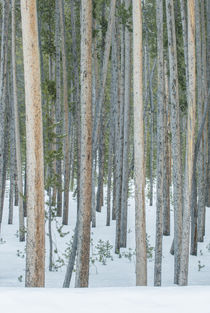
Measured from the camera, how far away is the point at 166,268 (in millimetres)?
10336

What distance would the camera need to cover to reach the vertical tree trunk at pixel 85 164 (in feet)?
22.5

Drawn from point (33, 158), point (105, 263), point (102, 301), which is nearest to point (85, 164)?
point (33, 158)

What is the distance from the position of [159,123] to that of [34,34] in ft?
12.3

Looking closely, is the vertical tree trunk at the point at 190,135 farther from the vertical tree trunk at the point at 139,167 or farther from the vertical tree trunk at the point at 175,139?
the vertical tree trunk at the point at 175,139

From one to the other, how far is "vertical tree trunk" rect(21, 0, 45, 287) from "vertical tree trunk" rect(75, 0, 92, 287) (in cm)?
121

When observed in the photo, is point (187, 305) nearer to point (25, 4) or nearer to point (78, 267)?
point (78, 267)

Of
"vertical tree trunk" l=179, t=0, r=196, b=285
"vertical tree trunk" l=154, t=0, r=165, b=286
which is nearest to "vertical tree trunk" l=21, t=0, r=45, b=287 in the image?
"vertical tree trunk" l=179, t=0, r=196, b=285

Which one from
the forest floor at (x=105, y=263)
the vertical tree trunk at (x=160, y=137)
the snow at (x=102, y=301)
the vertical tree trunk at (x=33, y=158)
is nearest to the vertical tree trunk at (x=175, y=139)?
the vertical tree trunk at (x=160, y=137)

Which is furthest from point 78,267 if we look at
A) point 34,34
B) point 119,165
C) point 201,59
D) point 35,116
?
point 201,59

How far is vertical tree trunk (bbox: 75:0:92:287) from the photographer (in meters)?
6.84

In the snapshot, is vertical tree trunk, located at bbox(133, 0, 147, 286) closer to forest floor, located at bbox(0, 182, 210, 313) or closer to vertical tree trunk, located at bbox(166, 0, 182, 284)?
vertical tree trunk, located at bbox(166, 0, 182, 284)

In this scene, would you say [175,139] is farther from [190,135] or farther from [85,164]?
[85,164]

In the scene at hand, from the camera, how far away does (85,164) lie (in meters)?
6.84

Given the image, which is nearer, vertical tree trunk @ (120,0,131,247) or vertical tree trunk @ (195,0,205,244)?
vertical tree trunk @ (195,0,205,244)
